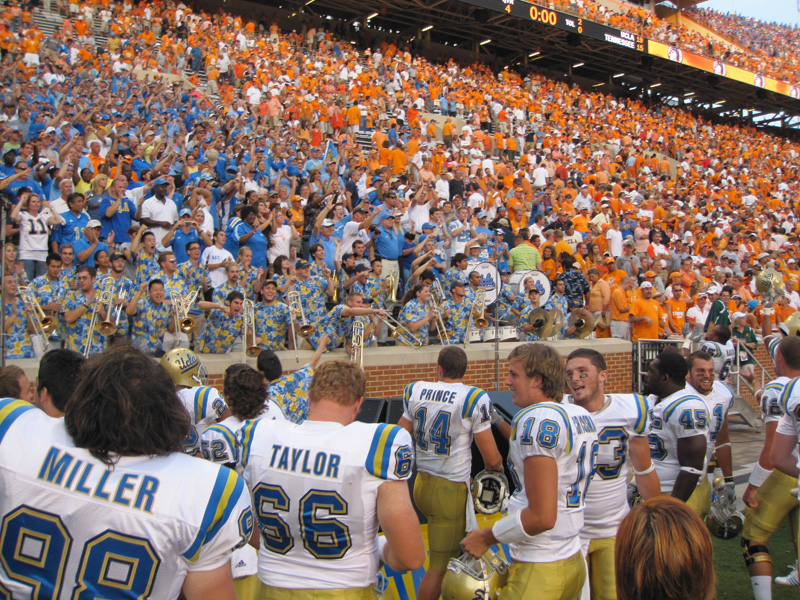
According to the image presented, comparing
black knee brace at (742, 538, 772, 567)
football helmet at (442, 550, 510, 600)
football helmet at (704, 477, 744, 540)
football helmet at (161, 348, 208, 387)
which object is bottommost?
football helmet at (704, 477, 744, 540)

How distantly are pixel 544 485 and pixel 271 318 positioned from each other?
6.20 m

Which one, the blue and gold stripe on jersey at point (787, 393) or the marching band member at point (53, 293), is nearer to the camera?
the blue and gold stripe on jersey at point (787, 393)

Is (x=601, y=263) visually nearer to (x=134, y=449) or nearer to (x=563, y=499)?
(x=563, y=499)

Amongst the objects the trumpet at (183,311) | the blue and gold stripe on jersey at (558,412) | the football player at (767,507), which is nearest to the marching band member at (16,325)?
the trumpet at (183,311)

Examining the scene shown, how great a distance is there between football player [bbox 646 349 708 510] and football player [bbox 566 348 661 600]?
1.77 ft

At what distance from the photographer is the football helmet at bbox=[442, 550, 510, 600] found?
11.3ft

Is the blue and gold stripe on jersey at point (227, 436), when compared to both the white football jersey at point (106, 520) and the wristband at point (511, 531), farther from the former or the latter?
the white football jersey at point (106, 520)

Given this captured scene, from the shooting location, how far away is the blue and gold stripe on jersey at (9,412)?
2082 mm

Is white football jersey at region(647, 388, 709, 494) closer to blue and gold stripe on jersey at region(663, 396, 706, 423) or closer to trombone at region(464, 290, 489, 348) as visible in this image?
blue and gold stripe on jersey at region(663, 396, 706, 423)

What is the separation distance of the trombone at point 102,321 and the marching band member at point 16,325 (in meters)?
0.60

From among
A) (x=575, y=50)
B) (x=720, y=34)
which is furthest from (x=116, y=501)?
(x=720, y=34)

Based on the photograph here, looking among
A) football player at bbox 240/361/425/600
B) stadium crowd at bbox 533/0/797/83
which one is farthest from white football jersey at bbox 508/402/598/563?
stadium crowd at bbox 533/0/797/83

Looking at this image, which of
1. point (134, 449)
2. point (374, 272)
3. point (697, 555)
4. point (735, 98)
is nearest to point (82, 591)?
point (134, 449)

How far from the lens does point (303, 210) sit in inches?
482
